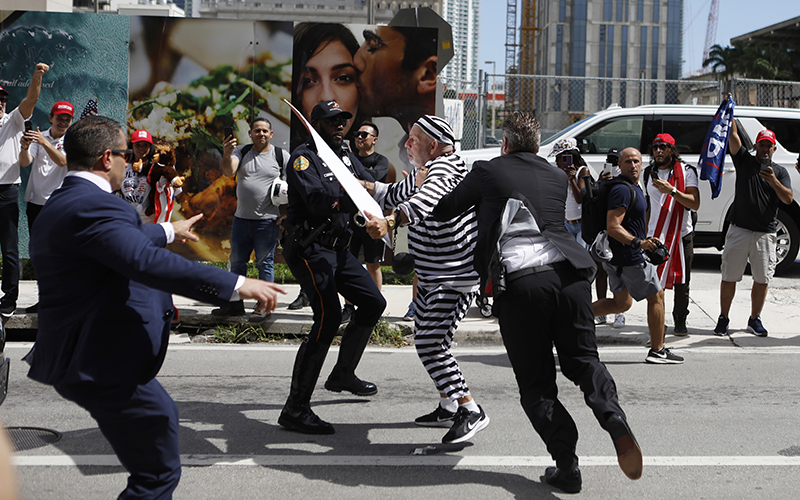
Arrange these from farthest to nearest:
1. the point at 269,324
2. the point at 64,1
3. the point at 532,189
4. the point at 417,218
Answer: the point at 64,1 → the point at 269,324 → the point at 417,218 → the point at 532,189

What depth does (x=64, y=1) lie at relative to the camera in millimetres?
63062

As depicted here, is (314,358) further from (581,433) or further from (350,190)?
Result: (581,433)

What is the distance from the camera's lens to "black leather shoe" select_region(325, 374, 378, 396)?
530 cm

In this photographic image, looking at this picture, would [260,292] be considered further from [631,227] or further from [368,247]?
[368,247]

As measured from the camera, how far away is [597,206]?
21.1 feet

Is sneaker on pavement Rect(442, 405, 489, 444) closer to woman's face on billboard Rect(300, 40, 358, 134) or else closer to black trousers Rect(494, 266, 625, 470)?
black trousers Rect(494, 266, 625, 470)

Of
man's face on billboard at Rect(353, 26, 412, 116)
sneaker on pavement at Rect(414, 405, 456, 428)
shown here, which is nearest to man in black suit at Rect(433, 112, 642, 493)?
sneaker on pavement at Rect(414, 405, 456, 428)

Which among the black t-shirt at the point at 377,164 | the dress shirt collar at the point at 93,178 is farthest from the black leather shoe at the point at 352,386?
the dress shirt collar at the point at 93,178

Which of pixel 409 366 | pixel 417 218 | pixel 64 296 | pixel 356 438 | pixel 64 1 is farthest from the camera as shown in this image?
pixel 64 1

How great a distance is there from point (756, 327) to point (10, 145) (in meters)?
7.27

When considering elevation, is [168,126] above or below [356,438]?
above

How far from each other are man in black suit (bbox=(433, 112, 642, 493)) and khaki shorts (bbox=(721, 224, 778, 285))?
4.40m

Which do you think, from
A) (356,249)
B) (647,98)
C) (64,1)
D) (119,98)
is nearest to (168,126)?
(119,98)

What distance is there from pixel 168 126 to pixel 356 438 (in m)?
6.04
